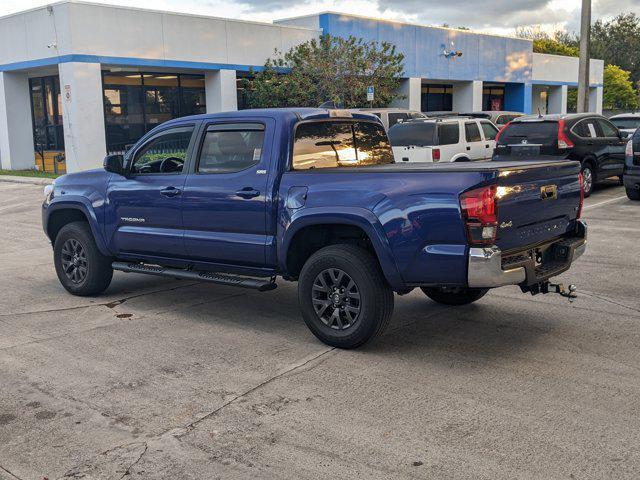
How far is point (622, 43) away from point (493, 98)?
6702 cm

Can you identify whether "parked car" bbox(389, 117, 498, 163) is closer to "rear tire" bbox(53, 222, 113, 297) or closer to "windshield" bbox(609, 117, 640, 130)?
"windshield" bbox(609, 117, 640, 130)

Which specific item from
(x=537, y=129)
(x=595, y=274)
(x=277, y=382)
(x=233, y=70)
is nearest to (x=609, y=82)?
(x=233, y=70)

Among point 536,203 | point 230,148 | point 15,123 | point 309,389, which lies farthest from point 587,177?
point 15,123

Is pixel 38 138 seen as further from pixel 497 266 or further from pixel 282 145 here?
pixel 497 266

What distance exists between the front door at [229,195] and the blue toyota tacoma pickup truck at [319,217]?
0.01 meters

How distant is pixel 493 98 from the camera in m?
43.2

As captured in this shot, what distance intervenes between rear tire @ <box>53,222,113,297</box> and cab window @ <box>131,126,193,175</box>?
1042 mm

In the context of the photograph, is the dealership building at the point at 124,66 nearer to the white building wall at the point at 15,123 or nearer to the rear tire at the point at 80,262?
the white building wall at the point at 15,123

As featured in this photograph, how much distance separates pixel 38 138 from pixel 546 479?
28.4m

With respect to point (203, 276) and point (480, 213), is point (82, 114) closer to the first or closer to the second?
point (203, 276)

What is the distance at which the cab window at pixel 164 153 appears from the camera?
7.16 meters

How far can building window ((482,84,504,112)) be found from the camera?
4275 cm

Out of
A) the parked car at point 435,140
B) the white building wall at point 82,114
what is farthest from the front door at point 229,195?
the white building wall at point 82,114

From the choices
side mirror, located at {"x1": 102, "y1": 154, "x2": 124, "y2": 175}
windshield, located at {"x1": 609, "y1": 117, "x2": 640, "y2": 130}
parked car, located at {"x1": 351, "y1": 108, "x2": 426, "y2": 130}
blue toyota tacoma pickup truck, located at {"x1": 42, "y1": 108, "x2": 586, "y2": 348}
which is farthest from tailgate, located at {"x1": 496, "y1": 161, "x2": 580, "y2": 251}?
windshield, located at {"x1": 609, "y1": 117, "x2": 640, "y2": 130}
